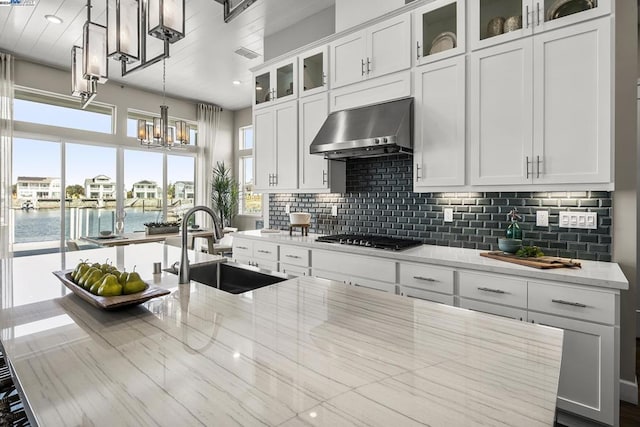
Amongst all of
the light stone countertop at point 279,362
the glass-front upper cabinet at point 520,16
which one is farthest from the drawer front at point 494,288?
the glass-front upper cabinet at point 520,16

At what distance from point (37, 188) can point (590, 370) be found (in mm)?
6855

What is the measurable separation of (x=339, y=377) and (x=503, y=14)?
8.78 ft

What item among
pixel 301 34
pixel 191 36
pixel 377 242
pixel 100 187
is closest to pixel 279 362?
pixel 377 242

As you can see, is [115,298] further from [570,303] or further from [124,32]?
[570,303]

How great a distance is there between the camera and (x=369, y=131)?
278 cm

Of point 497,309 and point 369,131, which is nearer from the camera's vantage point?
point 497,309

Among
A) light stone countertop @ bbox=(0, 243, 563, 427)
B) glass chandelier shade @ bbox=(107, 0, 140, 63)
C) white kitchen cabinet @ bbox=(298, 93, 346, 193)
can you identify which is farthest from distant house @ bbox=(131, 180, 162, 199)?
light stone countertop @ bbox=(0, 243, 563, 427)

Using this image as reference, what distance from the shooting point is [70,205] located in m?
5.54

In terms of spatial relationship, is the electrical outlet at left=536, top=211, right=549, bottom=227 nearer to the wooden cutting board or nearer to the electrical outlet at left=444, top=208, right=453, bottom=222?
the wooden cutting board

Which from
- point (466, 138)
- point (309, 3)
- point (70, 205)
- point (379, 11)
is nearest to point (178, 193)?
point (70, 205)

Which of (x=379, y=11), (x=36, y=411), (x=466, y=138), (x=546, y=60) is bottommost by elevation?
(x=36, y=411)

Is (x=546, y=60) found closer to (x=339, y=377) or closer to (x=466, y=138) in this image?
(x=466, y=138)

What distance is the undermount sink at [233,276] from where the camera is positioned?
1.99 metres

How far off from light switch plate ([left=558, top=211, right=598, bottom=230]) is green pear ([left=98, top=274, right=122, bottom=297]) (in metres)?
2.69
